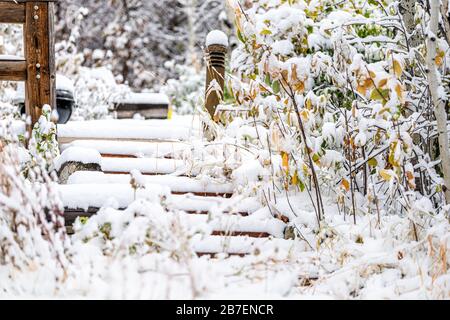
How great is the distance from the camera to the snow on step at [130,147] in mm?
5695

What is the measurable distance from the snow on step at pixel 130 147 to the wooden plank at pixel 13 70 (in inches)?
29.5

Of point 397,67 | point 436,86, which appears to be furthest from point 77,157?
point 436,86

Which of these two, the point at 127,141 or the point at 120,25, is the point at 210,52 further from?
the point at 120,25

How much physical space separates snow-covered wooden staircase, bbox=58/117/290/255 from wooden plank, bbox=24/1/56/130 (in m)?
0.51

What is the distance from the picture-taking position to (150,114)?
11258mm

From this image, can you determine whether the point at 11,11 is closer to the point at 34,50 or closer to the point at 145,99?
the point at 34,50

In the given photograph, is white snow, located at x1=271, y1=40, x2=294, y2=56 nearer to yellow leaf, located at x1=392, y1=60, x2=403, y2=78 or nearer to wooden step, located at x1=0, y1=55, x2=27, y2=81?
yellow leaf, located at x1=392, y1=60, x2=403, y2=78

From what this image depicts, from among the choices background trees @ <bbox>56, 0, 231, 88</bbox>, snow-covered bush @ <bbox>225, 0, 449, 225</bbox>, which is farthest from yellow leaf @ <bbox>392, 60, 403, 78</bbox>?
background trees @ <bbox>56, 0, 231, 88</bbox>

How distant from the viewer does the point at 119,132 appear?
20.3 ft

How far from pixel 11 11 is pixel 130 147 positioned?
5.16ft

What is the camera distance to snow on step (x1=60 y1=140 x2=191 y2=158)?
5.70m

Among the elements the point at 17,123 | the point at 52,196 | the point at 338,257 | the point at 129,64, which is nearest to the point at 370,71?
the point at 338,257

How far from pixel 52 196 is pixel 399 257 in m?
2.22

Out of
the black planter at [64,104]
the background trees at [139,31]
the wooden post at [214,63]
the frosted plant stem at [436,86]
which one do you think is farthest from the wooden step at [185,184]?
the background trees at [139,31]
